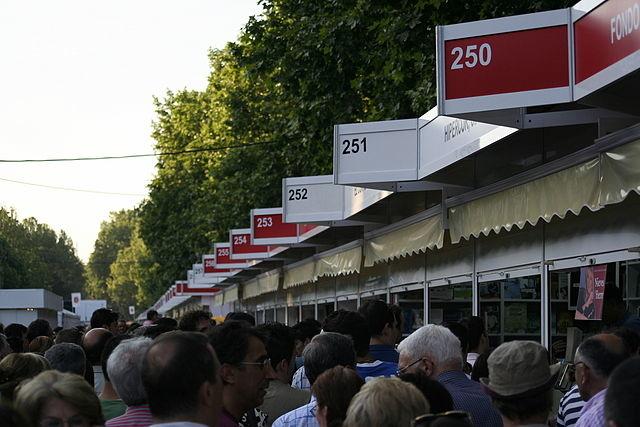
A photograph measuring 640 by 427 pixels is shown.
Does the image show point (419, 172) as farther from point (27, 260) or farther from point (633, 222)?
point (27, 260)

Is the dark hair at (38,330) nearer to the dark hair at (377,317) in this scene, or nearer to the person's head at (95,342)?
the person's head at (95,342)

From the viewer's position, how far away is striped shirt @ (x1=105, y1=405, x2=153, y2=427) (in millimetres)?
5637

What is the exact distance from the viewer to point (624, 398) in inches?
128

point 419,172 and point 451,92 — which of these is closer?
point 451,92

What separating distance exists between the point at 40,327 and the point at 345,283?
896 cm

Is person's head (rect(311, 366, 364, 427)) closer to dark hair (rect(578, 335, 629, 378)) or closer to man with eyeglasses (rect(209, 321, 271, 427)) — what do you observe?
man with eyeglasses (rect(209, 321, 271, 427))

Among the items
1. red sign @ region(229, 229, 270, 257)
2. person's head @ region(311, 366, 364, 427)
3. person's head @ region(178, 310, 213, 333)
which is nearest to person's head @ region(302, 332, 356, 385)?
person's head @ region(311, 366, 364, 427)

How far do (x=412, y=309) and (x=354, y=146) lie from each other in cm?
399

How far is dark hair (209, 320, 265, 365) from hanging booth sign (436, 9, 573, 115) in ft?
11.8

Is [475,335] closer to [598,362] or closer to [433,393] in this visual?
[598,362]

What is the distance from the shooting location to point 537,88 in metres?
8.68

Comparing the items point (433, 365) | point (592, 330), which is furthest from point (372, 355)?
point (592, 330)

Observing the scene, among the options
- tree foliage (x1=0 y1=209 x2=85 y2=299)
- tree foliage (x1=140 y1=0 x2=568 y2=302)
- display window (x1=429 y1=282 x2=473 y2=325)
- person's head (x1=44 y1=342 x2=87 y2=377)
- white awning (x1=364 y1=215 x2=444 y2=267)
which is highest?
tree foliage (x1=0 y1=209 x2=85 y2=299)

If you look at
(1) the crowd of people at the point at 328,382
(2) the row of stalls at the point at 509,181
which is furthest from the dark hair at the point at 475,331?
Answer: (1) the crowd of people at the point at 328,382
